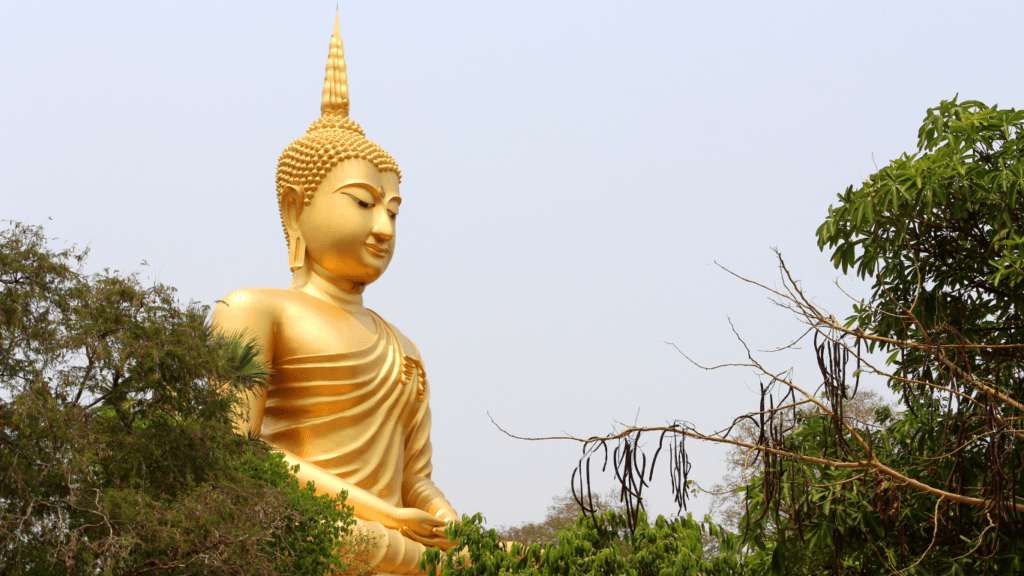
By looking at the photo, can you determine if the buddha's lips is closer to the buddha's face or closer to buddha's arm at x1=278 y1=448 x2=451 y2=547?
the buddha's face

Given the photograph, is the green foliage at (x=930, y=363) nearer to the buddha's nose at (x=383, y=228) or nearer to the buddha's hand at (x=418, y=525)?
the buddha's hand at (x=418, y=525)

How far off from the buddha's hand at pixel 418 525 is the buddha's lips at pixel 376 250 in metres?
2.50

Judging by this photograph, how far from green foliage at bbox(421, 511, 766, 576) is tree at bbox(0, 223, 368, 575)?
1191 millimetres

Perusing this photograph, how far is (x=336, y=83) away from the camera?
11.6 meters

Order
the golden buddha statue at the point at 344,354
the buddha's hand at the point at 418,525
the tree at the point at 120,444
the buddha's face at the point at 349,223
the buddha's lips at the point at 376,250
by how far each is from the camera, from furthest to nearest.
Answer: the buddha's lips at the point at 376,250 → the buddha's face at the point at 349,223 → the golden buddha statue at the point at 344,354 → the buddha's hand at the point at 418,525 → the tree at the point at 120,444

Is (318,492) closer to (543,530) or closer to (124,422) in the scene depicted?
(124,422)

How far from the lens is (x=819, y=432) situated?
838 centimetres

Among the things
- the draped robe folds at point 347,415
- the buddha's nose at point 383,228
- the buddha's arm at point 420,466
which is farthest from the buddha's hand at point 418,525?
the buddha's nose at point 383,228

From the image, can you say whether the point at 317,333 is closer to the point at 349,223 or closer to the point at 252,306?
the point at 252,306

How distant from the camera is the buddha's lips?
10711 millimetres

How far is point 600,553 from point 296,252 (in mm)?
4607

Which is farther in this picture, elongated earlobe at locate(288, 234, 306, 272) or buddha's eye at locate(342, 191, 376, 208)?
elongated earlobe at locate(288, 234, 306, 272)

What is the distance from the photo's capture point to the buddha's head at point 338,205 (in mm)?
10625

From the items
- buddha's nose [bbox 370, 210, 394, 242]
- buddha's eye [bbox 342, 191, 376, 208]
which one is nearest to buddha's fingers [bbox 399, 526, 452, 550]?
buddha's nose [bbox 370, 210, 394, 242]
